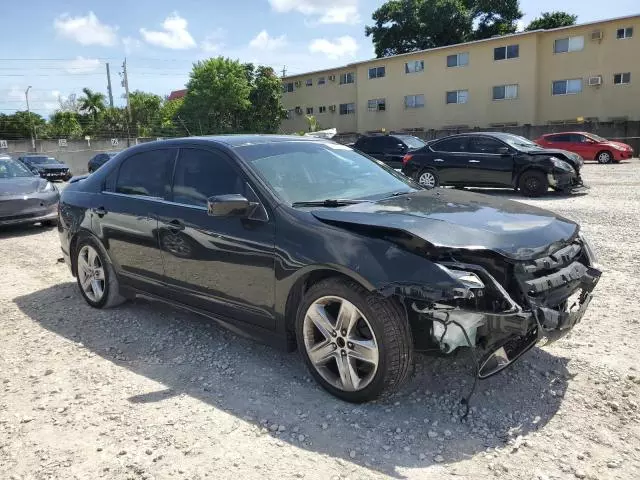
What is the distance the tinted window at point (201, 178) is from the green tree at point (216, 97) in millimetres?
46153

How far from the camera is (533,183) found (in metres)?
12.2

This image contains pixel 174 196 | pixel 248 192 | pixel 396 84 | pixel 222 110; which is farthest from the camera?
pixel 222 110

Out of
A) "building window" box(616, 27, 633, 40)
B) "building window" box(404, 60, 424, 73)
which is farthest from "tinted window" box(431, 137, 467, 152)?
"building window" box(404, 60, 424, 73)

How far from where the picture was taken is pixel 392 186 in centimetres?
429

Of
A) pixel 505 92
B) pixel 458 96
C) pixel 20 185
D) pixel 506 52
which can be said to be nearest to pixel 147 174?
pixel 20 185

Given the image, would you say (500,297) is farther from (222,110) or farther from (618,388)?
(222,110)

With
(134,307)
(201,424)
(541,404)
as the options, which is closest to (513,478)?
(541,404)

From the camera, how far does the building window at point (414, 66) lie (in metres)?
39.8

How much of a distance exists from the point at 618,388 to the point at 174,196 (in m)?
3.45

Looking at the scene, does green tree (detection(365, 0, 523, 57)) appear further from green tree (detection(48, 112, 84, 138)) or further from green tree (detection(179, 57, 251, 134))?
green tree (detection(48, 112, 84, 138))

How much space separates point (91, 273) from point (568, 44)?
35.5 metres

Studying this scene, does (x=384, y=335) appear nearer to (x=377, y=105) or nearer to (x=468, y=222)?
(x=468, y=222)

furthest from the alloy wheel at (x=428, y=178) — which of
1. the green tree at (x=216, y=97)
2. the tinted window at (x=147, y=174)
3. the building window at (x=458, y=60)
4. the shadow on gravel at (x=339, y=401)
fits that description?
the green tree at (x=216, y=97)

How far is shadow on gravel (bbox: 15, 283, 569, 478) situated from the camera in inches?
112
